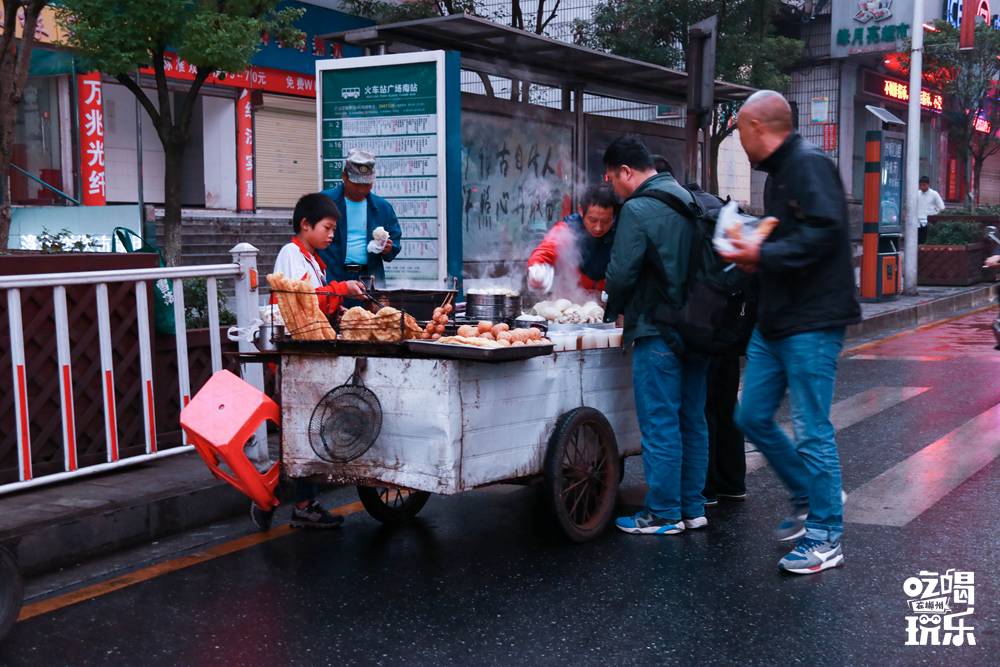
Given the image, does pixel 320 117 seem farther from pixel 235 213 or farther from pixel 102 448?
pixel 235 213

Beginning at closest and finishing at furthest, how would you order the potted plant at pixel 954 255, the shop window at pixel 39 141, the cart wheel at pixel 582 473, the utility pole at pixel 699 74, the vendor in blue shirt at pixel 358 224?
the cart wheel at pixel 582 473 < the vendor in blue shirt at pixel 358 224 < the utility pole at pixel 699 74 < the shop window at pixel 39 141 < the potted plant at pixel 954 255

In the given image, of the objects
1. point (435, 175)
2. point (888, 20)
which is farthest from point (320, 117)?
point (888, 20)

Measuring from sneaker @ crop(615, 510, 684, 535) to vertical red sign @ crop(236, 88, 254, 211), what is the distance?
614 inches

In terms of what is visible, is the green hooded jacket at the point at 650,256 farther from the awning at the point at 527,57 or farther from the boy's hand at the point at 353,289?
the awning at the point at 527,57

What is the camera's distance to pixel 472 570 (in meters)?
4.51

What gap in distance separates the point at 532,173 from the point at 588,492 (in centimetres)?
569

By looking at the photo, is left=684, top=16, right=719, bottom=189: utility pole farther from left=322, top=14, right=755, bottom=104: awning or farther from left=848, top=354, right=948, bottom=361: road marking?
left=848, top=354, right=948, bottom=361: road marking

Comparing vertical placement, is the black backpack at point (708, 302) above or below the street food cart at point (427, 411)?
above

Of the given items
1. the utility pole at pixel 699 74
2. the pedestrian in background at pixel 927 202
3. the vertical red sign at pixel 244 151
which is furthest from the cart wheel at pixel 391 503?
the pedestrian in background at pixel 927 202

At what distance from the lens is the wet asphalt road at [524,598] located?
362 cm

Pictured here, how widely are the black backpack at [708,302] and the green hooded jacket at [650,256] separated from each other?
28 millimetres

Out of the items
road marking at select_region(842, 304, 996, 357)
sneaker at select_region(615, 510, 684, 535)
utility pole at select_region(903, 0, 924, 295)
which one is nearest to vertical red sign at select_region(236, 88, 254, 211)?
utility pole at select_region(903, 0, 924, 295)

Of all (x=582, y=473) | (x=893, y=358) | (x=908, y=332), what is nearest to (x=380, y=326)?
(x=582, y=473)
